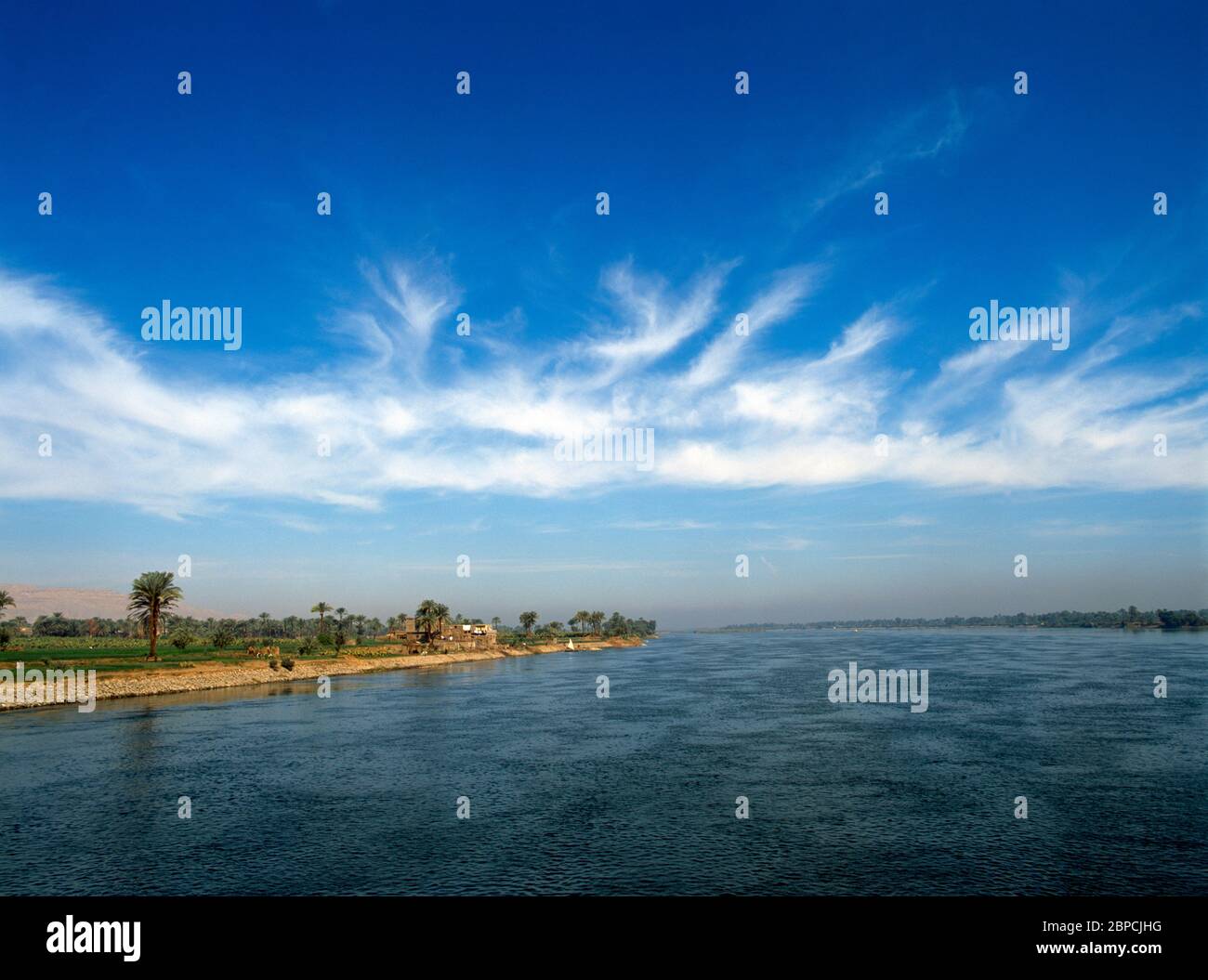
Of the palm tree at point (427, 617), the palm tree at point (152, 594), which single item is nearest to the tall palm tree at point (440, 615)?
the palm tree at point (427, 617)

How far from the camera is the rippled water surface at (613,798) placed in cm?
2962

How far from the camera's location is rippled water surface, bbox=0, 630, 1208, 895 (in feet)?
97.2

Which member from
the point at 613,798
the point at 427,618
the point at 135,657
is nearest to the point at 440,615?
the point at 427,618

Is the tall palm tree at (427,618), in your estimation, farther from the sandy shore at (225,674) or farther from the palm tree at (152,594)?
the palm tree at (152,594)

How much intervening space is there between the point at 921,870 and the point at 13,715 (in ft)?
256

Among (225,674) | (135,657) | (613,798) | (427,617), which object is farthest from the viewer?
(427,617)

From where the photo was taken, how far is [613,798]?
41.1m

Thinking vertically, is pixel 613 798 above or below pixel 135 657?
above

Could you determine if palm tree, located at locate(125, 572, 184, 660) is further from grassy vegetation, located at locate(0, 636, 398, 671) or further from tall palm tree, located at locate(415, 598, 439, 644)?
tall palm tree, located at locate(415, 598, 439, 644)

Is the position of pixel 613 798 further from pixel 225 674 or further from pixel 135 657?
pixel 135 657

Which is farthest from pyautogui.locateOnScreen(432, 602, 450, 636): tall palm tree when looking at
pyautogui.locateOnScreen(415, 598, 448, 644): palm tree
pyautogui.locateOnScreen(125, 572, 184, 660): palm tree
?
pyautogui.locateOnScreen(125, 572, 184, 660): palm tree
